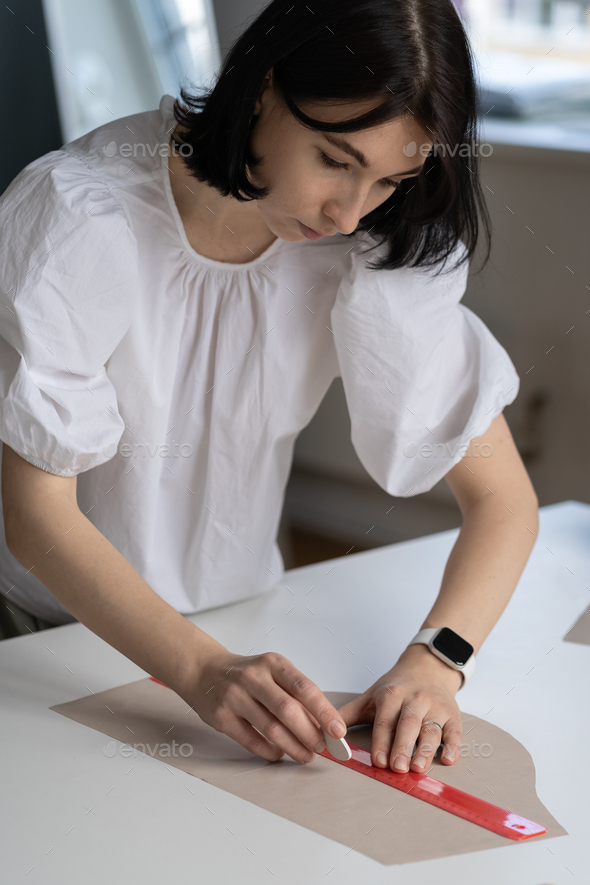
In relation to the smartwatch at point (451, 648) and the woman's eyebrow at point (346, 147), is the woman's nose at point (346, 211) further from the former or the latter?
the smartwatch at point (451, 648)

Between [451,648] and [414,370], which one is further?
[414,370]

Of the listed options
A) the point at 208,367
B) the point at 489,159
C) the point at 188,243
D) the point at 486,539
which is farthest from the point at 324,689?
the point at 489,159

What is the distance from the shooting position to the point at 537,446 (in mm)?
2268

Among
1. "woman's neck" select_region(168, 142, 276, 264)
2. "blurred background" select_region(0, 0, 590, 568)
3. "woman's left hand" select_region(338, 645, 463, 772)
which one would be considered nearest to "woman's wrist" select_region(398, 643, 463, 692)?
"woman's left hand" select_region(338, 645, 463, 772)

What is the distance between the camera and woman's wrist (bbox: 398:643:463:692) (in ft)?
2.74

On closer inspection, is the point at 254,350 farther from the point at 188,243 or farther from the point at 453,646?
the point at 453,646

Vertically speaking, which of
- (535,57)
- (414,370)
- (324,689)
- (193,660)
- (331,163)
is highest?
(331,163)

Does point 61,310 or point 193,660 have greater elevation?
point 61,310

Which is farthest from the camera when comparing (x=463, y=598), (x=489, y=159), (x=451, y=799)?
(x=489, y=159)

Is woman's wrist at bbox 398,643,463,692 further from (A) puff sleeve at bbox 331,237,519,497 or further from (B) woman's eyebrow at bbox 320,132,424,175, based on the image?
(B) woman's eyebrow at bbox 320,132,424,175

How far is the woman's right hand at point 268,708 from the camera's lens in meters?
0.71

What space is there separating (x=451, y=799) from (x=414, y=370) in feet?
1.48

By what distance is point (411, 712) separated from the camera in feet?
2.51

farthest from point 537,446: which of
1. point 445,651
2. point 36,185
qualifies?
point 36,185
